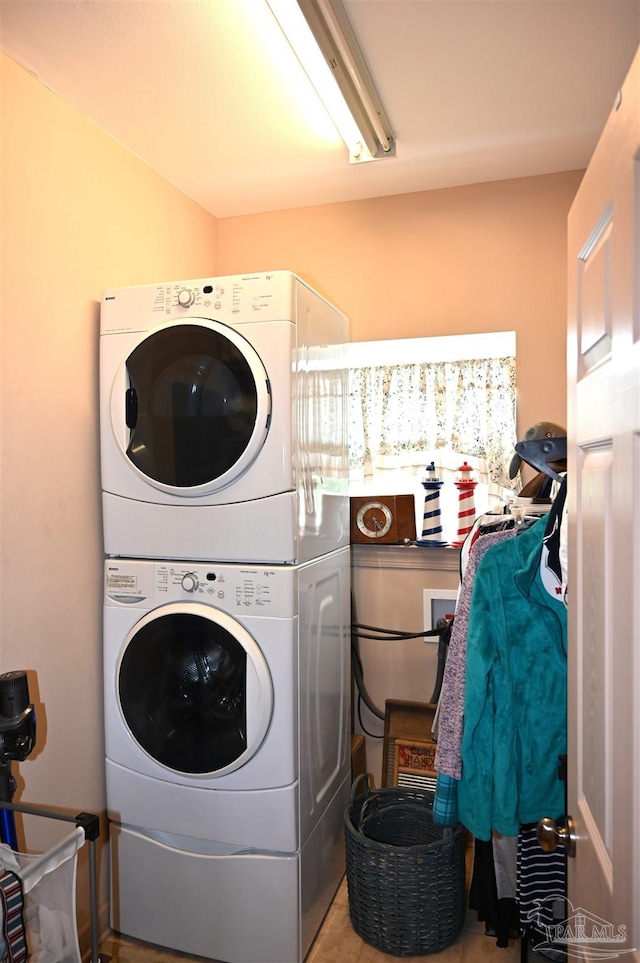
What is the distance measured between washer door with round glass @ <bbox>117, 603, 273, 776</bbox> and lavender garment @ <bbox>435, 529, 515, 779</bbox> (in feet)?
1.62

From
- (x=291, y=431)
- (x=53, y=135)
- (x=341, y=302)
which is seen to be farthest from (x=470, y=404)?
(x=53, y=135)

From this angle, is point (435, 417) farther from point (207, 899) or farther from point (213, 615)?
point (207, 899)

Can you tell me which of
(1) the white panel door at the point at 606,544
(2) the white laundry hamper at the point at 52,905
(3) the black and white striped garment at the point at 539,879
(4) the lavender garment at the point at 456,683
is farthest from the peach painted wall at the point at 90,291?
(1) the white panel door at the point at 606,544

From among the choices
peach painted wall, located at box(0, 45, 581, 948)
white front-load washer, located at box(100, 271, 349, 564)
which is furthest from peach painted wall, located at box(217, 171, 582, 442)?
white front-load washer, located at box(100, 271, 349, 564)

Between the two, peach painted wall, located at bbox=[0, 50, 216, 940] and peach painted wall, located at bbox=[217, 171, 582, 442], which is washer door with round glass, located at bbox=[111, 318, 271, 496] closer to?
peach painted wall, located at bbox=[0, 50, 216, 940]

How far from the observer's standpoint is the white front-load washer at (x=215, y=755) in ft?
6.12

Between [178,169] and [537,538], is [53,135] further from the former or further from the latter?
[537,538]

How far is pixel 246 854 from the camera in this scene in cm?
191

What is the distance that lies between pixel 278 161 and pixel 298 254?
1.61ft

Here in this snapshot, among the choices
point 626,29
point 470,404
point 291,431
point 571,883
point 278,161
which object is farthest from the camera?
point 470,404

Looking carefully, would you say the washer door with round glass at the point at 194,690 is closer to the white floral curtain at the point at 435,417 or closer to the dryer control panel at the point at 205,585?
the dryer control panel at the point at 205,585

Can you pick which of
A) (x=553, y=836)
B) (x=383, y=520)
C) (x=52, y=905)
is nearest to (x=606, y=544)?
(x=553, y=836)

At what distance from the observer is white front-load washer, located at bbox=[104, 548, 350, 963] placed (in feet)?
6.12

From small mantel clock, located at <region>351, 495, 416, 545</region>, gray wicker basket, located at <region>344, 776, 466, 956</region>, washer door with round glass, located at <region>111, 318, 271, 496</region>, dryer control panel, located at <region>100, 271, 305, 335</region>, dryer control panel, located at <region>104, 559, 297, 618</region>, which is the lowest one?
gray wicker basket, located at <region>344, 776, 466, 956</region>
